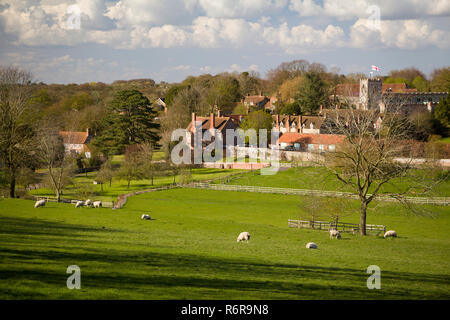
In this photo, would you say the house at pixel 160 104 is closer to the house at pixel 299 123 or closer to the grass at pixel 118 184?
the house at pixel 299 123

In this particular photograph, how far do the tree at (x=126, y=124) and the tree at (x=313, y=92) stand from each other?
37056 mm

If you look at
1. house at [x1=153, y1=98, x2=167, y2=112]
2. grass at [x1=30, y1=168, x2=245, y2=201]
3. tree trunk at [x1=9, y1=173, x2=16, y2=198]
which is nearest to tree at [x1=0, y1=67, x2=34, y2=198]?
tree trunk at [x1=9, y1=173, x2=16, y2=198]

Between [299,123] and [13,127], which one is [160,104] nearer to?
[299,123]

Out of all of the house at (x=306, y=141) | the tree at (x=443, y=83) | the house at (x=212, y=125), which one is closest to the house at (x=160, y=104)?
the house at (x=212, y=125)

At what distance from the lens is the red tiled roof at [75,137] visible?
78188 millimetres

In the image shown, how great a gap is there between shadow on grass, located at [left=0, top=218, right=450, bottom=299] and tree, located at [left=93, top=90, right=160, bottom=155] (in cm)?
5767

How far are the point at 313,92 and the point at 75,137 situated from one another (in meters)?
51.4

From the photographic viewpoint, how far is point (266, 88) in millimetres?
134125

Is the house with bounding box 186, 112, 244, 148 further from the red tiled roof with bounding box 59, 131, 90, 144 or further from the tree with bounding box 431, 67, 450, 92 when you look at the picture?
the tree with bounding box 431, 67, 450, 92

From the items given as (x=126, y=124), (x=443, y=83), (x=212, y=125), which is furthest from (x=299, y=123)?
(x=443, y=83)

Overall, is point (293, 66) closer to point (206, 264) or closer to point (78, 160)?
point (78, 160)

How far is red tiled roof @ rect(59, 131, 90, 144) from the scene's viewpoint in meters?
78.2
